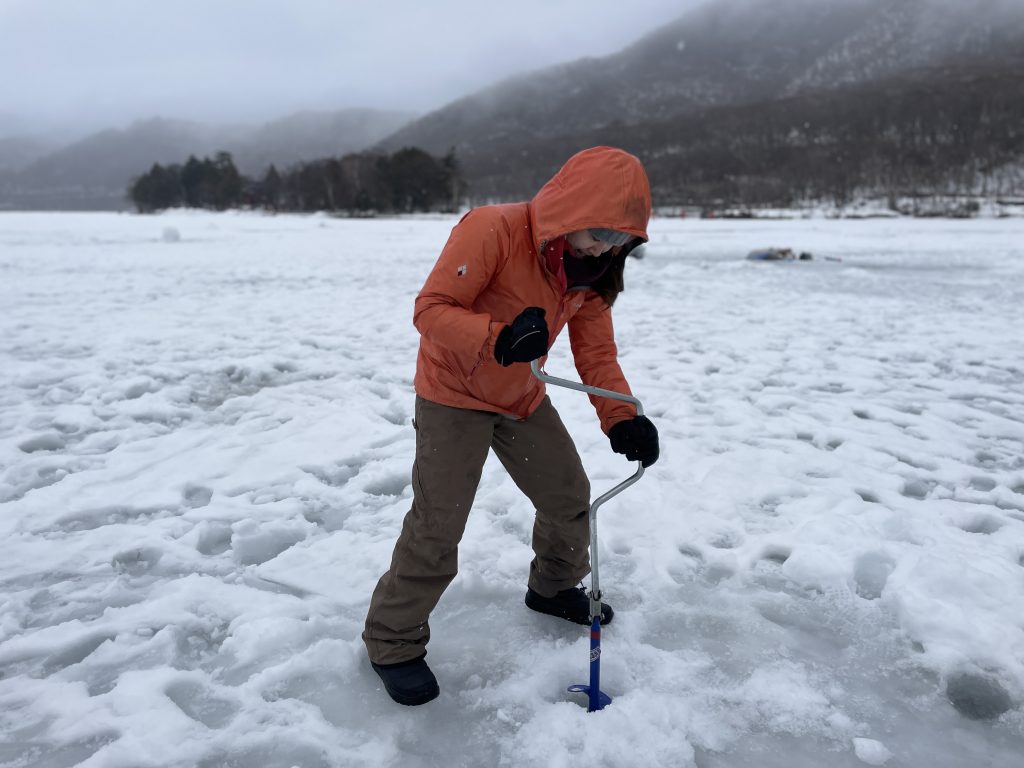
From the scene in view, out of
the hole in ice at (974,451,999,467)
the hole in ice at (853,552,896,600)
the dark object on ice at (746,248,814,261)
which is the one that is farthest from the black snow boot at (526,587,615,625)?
the dark object on ice at (746,248,814,261)

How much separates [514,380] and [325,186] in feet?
274

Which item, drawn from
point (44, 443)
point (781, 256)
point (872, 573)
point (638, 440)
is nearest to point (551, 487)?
point (638, 440)

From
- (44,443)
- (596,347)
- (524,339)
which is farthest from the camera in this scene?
(44,443)

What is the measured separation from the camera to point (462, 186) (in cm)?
7725

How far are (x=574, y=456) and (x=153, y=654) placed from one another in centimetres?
170

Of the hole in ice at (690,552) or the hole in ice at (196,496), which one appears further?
the hole in ice at (196,496)

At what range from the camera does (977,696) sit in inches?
83.3

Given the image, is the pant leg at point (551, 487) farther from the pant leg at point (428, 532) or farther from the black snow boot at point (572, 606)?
the pant leg at point (428, 532)

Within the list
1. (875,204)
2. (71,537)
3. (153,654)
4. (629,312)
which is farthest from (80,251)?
(875,204)

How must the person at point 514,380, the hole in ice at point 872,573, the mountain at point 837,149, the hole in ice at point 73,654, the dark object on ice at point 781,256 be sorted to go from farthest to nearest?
the mountain at point 837,149
the dark object on ice at point 781,256
the hole in ice at point 872,573
the hole in ice at point 73,654
the person at point 514,380

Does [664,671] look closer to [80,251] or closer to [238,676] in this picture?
[238,676]

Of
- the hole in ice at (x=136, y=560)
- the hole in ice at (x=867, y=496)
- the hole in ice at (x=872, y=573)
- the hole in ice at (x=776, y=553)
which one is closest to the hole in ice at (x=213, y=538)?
the hole in ice at (x=136, y=560)

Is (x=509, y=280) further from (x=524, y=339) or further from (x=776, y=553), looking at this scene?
(x=776, y=553)

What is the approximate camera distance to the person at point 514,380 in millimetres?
1857
